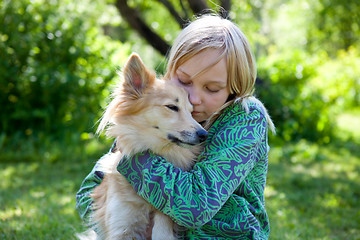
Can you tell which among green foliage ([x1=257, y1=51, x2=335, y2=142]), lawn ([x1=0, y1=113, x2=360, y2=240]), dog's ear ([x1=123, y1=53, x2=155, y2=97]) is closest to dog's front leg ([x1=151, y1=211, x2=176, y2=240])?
dog's ear ([x1=123, y1=53, x2=155, y2=97])

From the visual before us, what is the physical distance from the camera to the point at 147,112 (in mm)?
2643

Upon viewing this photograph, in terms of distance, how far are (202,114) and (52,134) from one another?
538 centimetres

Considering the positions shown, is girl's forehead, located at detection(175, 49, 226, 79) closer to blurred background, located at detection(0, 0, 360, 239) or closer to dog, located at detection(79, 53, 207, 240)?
dog, located at detection(79, 53, 207, 240)

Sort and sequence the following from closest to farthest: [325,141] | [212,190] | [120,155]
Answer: [212,190]
[120,155]
[325,141]

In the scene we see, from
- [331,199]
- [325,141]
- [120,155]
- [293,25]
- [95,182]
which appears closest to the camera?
[120,155]

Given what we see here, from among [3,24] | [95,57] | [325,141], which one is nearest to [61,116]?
[95,57]

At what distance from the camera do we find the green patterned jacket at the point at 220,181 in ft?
7.22

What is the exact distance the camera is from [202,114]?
279 cm

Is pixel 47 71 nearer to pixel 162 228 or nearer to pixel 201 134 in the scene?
pixel 201 134

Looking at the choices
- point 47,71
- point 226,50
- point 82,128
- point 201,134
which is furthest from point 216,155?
point 47,71

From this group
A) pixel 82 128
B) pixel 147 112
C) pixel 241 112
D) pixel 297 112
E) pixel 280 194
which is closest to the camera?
pixel 241 112

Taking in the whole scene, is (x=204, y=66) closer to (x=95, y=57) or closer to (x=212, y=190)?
(x=212, y=190)

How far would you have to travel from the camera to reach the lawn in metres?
4.16

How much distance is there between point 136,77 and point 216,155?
0.77 meters
